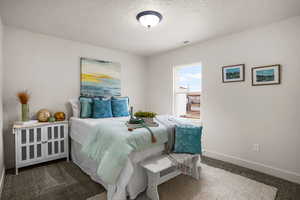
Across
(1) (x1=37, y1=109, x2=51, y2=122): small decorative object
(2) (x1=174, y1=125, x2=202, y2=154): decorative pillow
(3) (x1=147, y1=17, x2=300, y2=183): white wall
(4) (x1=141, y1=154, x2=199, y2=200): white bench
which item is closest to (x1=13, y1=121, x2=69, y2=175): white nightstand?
(1) (x1=37, y1=109, x2=51, y2=122): small decorative object

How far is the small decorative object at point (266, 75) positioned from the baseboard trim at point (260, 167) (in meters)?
1.38

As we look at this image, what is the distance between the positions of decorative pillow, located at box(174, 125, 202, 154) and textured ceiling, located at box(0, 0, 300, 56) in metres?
1.70

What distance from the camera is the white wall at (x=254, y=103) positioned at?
2.31 m

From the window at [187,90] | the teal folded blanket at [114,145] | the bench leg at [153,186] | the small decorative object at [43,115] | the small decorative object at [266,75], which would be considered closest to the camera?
the teal folded blanket at [114,145]

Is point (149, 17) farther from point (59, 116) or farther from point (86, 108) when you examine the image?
point (59, 116)

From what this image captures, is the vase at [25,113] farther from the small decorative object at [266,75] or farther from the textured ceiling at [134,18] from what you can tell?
the small decorative object at [266,75]

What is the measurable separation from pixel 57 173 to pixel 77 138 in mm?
600

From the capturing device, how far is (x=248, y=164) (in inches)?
106

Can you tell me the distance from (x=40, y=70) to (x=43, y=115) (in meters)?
0.89

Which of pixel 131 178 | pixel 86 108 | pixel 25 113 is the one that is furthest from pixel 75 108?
pixel 131 178

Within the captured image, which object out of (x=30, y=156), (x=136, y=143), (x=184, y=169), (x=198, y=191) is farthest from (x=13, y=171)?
(x=198, y=191)

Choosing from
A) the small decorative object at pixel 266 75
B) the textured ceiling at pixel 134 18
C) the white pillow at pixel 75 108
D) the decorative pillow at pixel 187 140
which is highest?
the textured ceiling at pixel 134 18

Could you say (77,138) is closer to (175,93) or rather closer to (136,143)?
(136,143)

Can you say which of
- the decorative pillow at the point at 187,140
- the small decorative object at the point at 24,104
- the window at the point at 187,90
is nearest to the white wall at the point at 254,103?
the window at the point at 187,90
